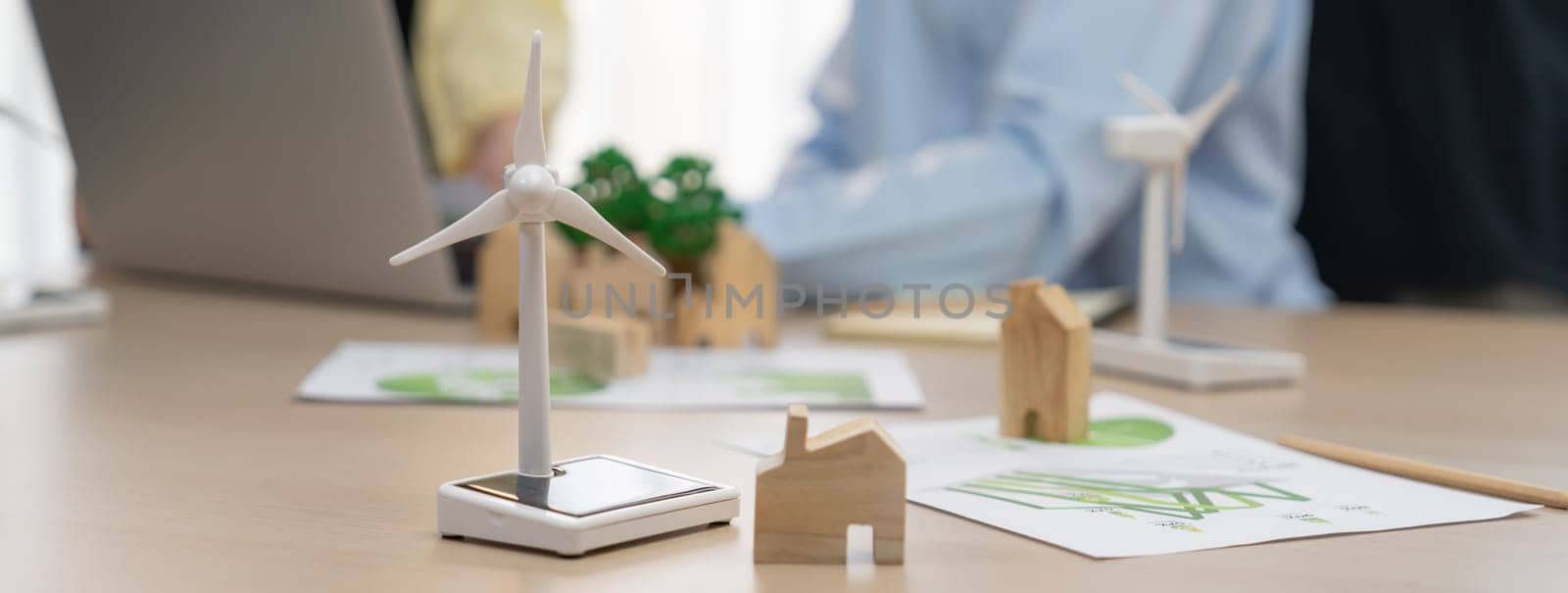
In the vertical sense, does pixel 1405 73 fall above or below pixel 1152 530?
above

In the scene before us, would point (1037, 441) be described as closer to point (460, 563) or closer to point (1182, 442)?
point (1182, 442)

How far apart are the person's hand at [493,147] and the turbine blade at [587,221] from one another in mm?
977

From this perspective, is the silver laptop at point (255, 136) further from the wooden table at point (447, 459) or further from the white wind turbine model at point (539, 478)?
the white wind turbine model at point (539, 478)

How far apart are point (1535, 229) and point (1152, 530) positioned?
100cm

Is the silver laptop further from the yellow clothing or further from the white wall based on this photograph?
the white wall

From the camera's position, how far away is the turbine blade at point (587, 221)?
A: 483mm

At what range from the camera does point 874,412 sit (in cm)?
76

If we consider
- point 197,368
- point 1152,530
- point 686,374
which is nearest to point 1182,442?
point 1152,530

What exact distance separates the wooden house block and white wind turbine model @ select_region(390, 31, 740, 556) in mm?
469

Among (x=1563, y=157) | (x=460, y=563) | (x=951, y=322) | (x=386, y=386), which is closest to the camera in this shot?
(x=460, y=563)

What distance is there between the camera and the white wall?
2455 millimetres

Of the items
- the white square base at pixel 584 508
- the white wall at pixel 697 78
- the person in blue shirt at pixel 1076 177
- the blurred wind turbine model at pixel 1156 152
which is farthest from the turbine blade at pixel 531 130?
the white wall at pixel 697 78

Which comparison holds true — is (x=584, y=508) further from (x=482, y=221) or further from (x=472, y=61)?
(x=472, y=61)

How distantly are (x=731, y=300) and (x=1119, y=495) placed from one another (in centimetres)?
47
